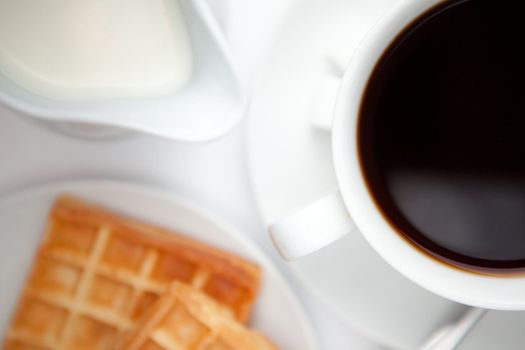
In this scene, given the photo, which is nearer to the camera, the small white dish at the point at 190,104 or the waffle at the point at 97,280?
the small white dish at the point at 190,104

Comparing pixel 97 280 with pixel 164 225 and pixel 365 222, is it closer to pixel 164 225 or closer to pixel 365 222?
pixel 164 225

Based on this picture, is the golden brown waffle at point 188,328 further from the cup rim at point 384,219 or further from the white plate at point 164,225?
the cup rim at point 384,219

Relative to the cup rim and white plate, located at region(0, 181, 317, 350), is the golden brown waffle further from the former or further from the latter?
the cup rim

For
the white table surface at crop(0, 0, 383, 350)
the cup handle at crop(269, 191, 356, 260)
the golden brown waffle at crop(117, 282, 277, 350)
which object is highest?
the white table surface at crop(0, 0, 383, 350)

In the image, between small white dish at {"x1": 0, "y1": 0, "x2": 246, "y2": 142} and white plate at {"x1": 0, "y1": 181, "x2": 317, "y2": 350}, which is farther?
white plate at {"x1": 0, "y1": 181, "x2": 317, "y2": 350}

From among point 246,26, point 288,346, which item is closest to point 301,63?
point 246,26

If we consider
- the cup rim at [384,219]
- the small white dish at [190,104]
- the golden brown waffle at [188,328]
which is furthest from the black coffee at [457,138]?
the golden brown waffle at [188,328]

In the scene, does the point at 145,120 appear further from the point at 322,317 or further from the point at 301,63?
the point at 322,317

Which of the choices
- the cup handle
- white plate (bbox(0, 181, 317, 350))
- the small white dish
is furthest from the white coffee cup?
white plate (bbox(0, 181, 317, 350))
